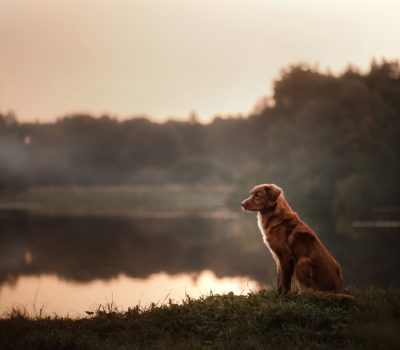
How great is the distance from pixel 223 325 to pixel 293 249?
1402mm

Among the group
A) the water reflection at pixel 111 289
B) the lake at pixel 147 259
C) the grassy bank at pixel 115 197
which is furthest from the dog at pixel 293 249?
the grassy bank at pixel 115 197

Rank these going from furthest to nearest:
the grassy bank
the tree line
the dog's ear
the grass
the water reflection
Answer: the grassy bank < the tree line < the water reflection < the dog's ear < the grass

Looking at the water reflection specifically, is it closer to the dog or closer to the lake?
the lake

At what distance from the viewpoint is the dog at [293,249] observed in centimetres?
815

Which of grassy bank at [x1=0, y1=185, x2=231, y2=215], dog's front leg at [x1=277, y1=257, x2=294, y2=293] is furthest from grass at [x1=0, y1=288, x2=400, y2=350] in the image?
grassy bank at [x1=0, y1=185, x2=231, y2=215]

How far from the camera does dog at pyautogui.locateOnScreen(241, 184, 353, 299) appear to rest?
26.7 feet

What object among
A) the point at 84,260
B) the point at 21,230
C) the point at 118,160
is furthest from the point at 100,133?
the point at 84,260

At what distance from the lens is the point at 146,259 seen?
30.9 meters

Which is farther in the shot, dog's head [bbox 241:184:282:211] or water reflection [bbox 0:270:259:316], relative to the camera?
water reflection [bbox 0:270:259:316]

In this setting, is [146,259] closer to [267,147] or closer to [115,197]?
[267,147]

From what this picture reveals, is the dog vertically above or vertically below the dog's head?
below

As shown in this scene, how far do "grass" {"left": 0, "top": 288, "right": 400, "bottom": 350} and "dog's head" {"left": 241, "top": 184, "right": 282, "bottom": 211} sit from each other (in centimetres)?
119

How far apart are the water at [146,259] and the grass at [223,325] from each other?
277 centimetres

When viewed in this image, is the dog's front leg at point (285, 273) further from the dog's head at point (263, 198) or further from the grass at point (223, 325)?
the dog's head at point (263, 198)
